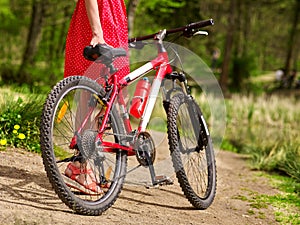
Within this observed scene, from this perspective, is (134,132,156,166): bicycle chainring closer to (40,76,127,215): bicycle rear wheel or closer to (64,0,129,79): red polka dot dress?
(40,76,127,215): bicycle rear wheel

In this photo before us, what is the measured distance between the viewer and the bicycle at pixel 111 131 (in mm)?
3182

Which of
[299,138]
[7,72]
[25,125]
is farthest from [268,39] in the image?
[25,125]

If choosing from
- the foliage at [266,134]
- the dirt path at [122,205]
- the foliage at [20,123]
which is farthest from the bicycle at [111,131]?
the foliage at [266,134]

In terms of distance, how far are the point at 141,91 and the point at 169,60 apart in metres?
0.33

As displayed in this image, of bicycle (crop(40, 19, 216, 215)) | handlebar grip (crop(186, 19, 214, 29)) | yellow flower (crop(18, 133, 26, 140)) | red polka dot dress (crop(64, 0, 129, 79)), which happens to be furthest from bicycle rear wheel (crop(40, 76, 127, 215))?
yellow flower (crop(18, 133, 26, 140))

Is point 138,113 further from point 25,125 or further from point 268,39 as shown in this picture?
point 268,39

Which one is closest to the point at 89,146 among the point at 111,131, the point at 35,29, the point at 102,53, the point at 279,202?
the point at 111,131

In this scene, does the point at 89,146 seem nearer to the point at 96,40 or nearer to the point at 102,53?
the point at 102,53

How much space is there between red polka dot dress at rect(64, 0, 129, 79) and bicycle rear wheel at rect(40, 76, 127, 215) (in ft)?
1.54

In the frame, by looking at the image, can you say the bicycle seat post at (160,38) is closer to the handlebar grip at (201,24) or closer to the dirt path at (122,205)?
the handlebar grip at (201,24)

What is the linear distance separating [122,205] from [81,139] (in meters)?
0.71

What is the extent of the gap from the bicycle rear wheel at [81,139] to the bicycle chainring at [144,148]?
0.36 ft

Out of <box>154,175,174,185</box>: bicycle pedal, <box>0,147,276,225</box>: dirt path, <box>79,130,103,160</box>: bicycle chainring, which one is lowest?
<box>0,147,276,225</box>: dirt path

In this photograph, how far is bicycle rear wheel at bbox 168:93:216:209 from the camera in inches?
160
